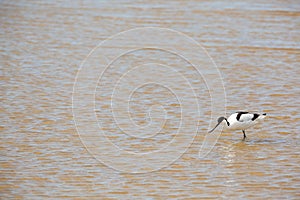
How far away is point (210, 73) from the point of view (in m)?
8.41

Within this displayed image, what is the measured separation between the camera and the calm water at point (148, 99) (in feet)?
17.6

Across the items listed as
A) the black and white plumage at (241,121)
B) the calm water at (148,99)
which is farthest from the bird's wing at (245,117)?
the calm water at (148,99)

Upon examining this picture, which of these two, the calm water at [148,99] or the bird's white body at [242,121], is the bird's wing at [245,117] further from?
the calm water at [148,99]

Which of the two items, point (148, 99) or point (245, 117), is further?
point (148, 99)

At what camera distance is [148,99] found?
24.3 ft

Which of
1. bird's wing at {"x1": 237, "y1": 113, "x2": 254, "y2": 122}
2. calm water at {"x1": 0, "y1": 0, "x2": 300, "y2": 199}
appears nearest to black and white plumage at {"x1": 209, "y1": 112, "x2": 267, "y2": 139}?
bird's wing at {"x1": 237, "y1": 113, "x2": 254, "y2": 122}

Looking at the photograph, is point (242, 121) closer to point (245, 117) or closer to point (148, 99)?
point (245, 117)

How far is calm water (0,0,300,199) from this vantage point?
537cm

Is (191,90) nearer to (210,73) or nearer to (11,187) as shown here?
(210,73)

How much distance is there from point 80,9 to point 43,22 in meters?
1.11

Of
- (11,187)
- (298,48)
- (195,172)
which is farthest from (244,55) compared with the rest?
(11,187)

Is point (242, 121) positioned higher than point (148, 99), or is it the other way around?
point (148, 99)

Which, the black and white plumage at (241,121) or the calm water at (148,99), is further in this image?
the black and white plumage at (241,121)

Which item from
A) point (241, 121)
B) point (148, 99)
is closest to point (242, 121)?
point (241, 121)
